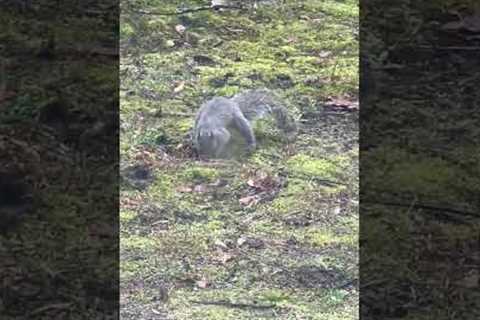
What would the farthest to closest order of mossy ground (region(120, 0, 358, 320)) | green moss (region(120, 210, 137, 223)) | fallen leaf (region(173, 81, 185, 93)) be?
1. fallen leaf (region(173, 81, 185, 93))
2. green moss (region(120, 210, 137, 223))
3. mossy ground (region(120, 0, 358, 320))

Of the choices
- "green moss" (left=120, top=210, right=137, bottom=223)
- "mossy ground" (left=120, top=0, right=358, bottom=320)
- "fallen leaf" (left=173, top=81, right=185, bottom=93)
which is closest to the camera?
"mossy ground" (left=120, top=0, right=358, bottom=320)

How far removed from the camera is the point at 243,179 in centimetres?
296

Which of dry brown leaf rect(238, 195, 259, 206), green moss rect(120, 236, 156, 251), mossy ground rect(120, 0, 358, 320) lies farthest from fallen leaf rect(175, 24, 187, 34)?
green moss rect(120, 236, 156, 251)

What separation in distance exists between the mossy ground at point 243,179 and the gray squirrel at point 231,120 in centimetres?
4

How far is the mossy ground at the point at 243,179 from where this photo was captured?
2770 millimetres

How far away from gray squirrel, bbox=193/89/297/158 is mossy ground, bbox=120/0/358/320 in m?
0.04

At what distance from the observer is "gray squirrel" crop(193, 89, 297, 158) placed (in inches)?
116

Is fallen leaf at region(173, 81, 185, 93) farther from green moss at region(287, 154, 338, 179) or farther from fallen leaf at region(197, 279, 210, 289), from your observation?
fallen leaf at region(197, 279, 210, 289)

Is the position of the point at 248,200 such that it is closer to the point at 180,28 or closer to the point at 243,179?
the point at 243,179

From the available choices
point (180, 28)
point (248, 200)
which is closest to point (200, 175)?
point (248, 200)

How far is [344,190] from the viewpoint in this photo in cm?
296

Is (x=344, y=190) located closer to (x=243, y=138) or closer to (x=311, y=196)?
(x=311, y=196)

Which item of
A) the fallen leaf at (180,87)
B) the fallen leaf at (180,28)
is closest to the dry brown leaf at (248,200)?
the fallen leaf at (180,87)

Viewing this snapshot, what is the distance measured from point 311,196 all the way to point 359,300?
34cm
